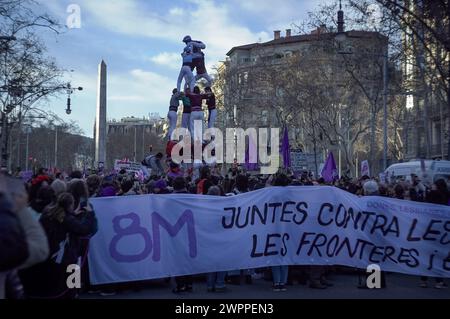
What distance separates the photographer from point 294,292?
31.4 feet

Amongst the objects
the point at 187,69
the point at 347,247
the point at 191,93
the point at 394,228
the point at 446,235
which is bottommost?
the point at 347,247

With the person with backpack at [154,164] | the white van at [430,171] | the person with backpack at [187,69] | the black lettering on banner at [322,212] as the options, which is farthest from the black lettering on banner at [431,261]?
the person with backpack at [187,69]

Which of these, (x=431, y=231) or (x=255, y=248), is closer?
(x=255, y=248)

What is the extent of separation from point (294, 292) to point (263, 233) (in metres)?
1.07

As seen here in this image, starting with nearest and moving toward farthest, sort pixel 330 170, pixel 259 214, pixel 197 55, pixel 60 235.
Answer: pixel 60 235 → pixel 259 214 → pixel 330 170 → pixel 197 55

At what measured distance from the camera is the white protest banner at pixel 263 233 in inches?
355

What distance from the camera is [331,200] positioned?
9844 millimetres

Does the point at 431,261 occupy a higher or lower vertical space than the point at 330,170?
lower

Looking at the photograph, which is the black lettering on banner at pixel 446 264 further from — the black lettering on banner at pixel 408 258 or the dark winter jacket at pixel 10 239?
the dark winter jacket at pixel 10 239

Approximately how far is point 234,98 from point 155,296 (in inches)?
1742

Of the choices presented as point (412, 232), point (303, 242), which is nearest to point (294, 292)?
point (303, 242)

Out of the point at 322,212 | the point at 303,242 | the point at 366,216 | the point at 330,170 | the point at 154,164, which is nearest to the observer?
the point at 303,242

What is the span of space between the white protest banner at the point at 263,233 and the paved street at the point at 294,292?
0.35 metres

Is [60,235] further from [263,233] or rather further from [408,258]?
[408,258]
